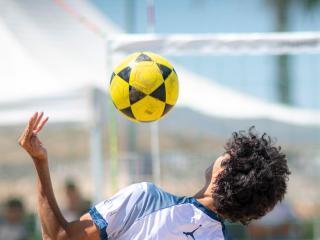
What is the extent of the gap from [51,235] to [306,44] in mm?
3993

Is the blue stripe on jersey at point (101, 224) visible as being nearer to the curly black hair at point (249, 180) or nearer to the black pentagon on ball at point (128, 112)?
the curly black hair at point (249, 180)

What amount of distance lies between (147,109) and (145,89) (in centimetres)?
10

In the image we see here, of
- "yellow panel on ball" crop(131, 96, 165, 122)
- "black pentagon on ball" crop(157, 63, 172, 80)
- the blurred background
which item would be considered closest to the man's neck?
"yellow panel on ball" crop(131, 96, 165, 122)

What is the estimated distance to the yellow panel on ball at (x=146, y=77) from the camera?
12.8 ft

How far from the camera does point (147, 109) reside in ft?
12.8

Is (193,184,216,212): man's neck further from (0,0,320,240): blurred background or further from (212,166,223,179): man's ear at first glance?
(0,0,320,240): blurred background

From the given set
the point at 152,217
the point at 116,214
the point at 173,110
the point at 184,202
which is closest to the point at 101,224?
the point at 116,214

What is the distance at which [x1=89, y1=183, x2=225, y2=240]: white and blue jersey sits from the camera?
9.10 feet

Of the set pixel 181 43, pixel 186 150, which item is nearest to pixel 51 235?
pixel 181 43

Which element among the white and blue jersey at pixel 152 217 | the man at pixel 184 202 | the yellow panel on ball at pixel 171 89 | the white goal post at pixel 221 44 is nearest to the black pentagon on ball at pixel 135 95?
the yellow panel on ball at pixel 171 89

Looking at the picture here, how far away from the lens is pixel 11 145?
14.2 m

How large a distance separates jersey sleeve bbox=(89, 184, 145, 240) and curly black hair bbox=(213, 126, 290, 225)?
0.31 metres

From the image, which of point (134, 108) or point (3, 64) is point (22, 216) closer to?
point (3, 64)

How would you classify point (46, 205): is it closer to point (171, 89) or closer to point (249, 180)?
point (249, 180)
